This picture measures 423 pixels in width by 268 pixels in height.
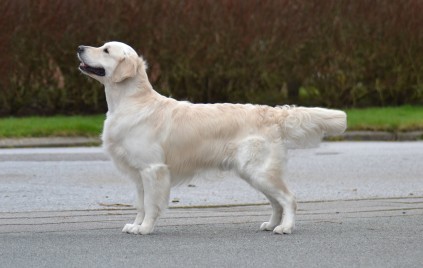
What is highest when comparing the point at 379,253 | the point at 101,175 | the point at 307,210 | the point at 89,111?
the point at 379,253

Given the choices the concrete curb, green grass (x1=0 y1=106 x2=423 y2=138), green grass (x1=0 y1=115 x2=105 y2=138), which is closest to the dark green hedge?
green grass (x1=0 y1=106 x2=423 y2=138)

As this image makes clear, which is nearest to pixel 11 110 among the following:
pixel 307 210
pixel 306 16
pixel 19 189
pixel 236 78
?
pixel 236 78

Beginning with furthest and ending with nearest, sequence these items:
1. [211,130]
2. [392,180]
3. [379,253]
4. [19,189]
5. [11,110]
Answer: [11,110] → [392,180] → [19,189] → [211,130] → [379,253]

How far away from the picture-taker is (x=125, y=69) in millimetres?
8289

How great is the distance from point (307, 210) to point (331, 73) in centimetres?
1184

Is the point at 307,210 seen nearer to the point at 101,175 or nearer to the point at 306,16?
the point at 101,175

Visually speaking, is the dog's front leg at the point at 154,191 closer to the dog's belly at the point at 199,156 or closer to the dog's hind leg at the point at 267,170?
the dog's belly at the point at 199,156

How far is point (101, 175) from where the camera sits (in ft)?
40.3

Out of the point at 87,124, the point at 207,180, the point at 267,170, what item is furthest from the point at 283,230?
the point at 87,124

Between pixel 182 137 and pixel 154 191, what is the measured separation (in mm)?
463

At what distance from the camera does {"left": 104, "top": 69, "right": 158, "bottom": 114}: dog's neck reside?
835 centimetres

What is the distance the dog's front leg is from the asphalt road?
0.17 m

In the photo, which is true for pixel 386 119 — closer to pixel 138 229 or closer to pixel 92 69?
pixel 92 69

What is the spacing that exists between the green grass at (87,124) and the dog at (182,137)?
8538 mm
